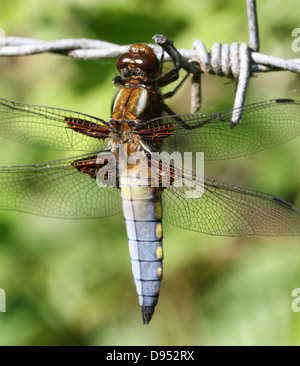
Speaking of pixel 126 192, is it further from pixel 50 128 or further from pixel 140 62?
pixel 140 62

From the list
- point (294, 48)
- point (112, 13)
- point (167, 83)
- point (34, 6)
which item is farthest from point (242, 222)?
point (34, 6)

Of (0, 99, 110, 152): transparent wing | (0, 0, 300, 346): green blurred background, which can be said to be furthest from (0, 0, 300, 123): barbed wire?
(0, 0, 300, 346): green blurred background

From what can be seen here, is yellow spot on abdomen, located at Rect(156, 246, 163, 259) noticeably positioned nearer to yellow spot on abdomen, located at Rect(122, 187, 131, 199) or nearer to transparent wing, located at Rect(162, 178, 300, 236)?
transparent wing, located at Rect(162, 178, 300, 236)

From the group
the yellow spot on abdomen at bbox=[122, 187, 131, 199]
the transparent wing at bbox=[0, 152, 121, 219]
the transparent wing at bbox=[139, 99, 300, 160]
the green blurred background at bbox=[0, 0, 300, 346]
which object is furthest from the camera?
the green blurred background at bbox=[0, 0, 300, 346]

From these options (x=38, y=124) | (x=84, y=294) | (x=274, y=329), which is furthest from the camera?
(x=84, y=294)

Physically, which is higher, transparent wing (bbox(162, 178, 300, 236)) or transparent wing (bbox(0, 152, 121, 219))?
transparent wing (bbox(0, 152, 121, 219))

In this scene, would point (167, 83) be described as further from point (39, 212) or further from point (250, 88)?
point (39, 212)

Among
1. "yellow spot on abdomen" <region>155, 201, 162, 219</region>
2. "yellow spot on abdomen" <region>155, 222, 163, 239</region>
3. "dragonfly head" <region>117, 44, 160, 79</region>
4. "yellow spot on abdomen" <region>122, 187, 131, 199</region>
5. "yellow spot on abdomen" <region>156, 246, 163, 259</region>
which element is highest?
"dragonfly head" <region>117, 44, 160, 79</region>

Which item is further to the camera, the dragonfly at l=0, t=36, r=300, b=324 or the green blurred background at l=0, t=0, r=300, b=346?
the green blurred background at l=0, t=0, r=300, b=346
